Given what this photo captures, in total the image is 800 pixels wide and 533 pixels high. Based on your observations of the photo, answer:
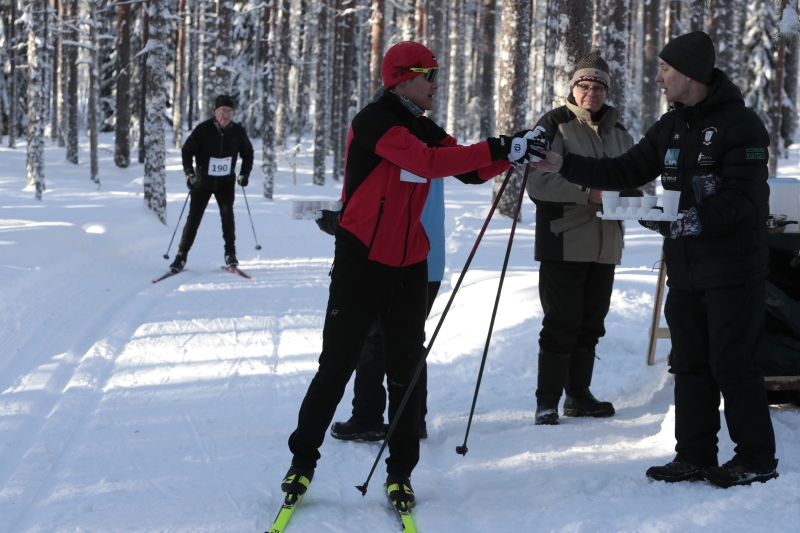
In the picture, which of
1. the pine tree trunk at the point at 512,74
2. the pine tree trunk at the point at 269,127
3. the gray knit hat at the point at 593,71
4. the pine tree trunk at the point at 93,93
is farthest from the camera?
the pine tree trunk at the point at 93,93

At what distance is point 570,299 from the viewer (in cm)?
500

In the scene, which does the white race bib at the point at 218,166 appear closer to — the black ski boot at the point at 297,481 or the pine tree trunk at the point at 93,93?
the black ski boot at the point at 297,481

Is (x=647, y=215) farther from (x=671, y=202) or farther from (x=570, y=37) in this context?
(x=570, y=37)

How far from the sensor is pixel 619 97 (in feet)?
47.8

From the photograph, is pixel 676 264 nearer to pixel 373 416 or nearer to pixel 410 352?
pixel 410 352

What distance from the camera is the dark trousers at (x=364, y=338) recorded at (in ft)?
12.3

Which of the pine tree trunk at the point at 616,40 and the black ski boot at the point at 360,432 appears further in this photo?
the pine tree trunk at the point at 616,40

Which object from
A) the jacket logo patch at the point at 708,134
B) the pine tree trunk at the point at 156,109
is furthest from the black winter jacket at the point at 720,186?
the pine tree trunk at the point at 156,109

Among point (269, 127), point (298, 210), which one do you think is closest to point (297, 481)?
point (298, 210)

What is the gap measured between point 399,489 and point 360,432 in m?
1.07

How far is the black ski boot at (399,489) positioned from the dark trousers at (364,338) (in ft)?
0.13

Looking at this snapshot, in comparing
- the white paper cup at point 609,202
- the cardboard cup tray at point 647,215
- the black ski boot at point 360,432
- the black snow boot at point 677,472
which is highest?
the white paper cup at point 609,202

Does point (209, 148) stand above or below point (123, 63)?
below

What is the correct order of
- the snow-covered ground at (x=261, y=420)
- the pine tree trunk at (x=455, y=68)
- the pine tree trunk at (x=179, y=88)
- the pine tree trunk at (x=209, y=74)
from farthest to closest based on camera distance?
the pine tree trunk at (x=455, y=68) < the pine tree trunk at (x=179, y=88) < the pine tree trunk at (x=209, y=74) < the snow-covered ground at (x=261, y=420)
